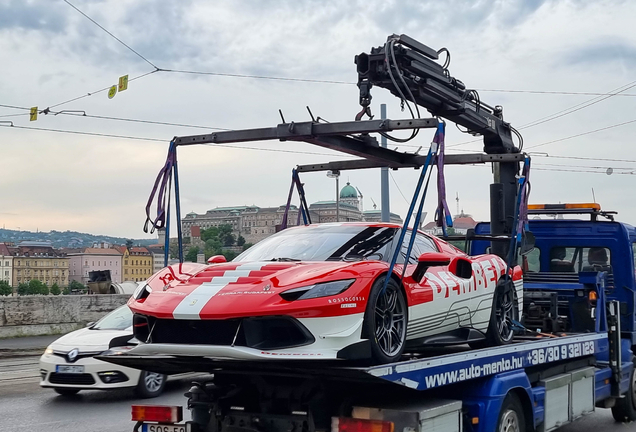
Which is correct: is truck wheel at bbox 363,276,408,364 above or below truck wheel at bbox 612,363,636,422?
above

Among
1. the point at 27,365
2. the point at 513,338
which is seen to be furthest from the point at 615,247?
the point at 27,365

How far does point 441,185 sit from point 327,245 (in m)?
1.22

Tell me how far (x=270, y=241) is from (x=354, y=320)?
1888 mm

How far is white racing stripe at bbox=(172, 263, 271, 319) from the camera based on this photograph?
5512 mm

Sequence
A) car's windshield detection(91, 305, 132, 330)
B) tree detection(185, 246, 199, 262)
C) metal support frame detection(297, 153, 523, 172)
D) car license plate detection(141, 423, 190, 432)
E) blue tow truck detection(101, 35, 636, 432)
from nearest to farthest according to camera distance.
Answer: blue tow truck detection(101, 35, 636, 432), car license plate detection(141, 423, 190, 432), metal support frame detection(297, 153, 523, 172), car's windshield detection(91, 305, 132, 330), tree detection(185, 246, 199, 262)

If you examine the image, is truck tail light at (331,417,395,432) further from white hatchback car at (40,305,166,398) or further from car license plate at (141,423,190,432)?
white hatchback car at (40,305,166,398)

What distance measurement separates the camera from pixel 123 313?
1258cm

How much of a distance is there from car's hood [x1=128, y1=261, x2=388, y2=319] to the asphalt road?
3.81 metres

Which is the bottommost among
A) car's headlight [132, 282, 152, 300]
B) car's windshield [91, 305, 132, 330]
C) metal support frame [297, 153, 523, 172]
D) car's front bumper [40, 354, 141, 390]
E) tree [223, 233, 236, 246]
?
car's front bumper [40, 354, 141, 390]

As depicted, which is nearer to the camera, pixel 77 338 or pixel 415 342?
pixel 415 342

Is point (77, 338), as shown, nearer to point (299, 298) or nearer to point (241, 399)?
point (241, 399)

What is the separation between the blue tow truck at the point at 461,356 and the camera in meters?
5.76

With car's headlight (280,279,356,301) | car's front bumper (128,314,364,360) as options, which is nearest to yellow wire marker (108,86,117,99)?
car's front bumper (128,314,364,360)

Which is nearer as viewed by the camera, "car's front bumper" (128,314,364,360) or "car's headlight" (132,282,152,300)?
"car's front bumper" (128,314,364,360)
